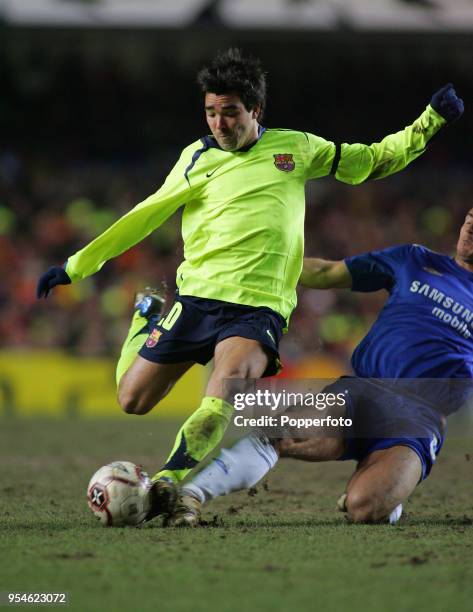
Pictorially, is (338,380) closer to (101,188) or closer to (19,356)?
(19,356)

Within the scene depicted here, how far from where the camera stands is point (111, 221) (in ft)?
50.0

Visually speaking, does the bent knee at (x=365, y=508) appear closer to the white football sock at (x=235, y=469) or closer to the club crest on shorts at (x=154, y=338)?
the white football sock at (x=235, y=469)

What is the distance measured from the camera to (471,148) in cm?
1748

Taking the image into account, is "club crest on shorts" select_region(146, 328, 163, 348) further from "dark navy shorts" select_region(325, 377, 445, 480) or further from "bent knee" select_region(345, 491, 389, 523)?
"bent knee" select_region(345, 491, 389, 523)

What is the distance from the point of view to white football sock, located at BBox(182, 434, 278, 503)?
452cm

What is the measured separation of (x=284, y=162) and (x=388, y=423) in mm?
1336

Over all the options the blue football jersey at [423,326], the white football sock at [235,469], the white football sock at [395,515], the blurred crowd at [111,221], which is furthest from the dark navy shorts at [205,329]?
the blurred crowd at [111,221]

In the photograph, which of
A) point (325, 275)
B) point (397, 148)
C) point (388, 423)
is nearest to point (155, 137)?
point (325, 275)

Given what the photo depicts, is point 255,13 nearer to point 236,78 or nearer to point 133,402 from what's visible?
point 236,78

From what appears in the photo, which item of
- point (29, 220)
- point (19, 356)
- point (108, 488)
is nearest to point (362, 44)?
point (29, 220)

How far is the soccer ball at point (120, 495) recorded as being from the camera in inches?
171

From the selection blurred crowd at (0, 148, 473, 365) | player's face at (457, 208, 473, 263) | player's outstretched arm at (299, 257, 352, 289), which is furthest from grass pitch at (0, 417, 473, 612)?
blurred crowd at (0, 148, 473, 365)

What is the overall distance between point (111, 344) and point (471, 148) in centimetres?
762

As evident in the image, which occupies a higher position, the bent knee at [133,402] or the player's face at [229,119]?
the player's face at [229,119]
